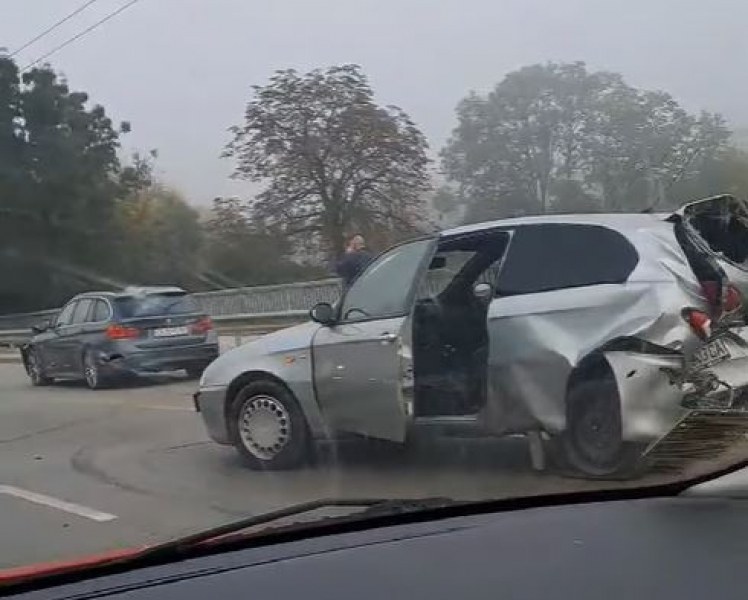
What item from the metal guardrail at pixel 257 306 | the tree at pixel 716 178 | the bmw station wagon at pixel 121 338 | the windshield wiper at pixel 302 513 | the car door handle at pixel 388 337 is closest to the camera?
the windshield wiper at pixel 302 513

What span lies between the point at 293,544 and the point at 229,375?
3765mm

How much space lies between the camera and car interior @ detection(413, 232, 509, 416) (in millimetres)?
5918

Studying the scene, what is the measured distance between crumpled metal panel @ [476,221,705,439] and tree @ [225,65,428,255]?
874 millimetres

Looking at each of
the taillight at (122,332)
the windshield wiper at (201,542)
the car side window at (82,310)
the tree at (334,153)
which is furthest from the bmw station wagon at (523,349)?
the taillight at (122,332)

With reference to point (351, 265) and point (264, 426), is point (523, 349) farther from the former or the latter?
point (264, 426)

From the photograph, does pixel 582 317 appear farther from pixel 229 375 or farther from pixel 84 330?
pixel 84 330

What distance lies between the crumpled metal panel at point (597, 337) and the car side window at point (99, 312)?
11.6ft

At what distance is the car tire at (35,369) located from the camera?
30.6 feet

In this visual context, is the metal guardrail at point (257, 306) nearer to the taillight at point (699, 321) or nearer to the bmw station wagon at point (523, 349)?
the bmw station wagon at point (523, 349)

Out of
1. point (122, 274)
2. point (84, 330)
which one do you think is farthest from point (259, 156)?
point (84, 330)

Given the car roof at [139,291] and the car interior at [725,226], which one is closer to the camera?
the car interior at [725,226]

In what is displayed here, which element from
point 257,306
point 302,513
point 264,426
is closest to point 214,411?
point 264,426

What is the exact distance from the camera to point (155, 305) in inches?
336

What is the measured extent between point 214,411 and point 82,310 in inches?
76.4
